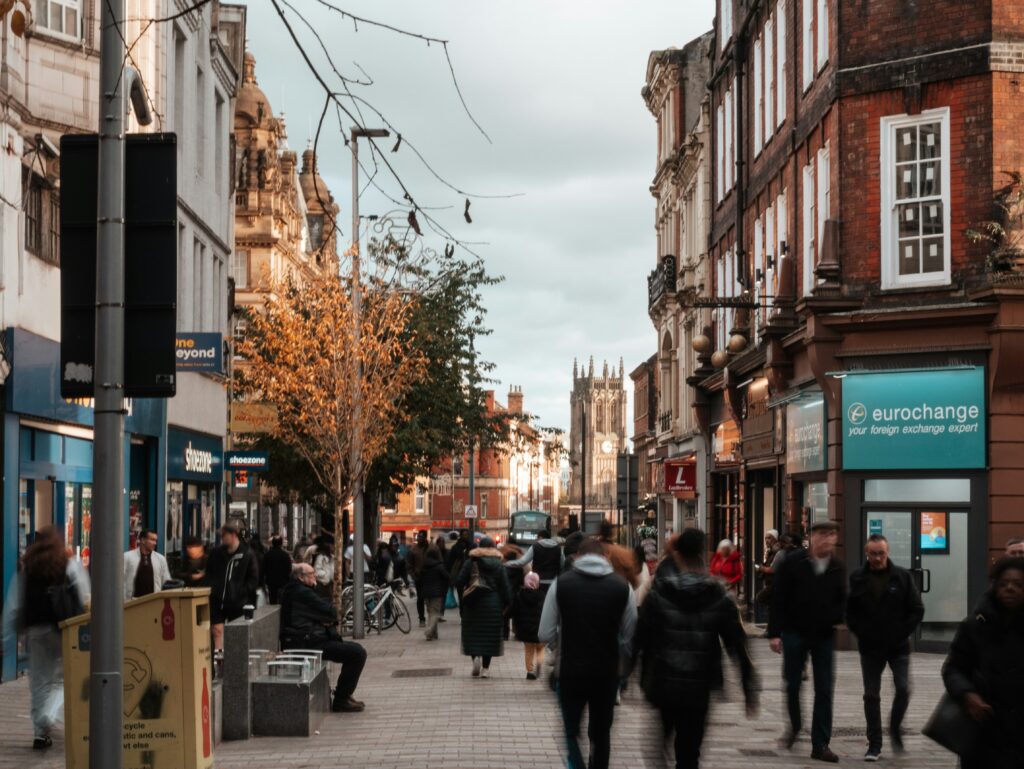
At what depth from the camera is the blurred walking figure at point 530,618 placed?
19.8 metres

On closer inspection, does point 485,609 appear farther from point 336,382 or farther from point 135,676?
point 135,676

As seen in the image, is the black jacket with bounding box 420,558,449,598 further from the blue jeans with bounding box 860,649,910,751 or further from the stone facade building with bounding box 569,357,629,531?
the stone facade building with bounding box 569,357,629,531

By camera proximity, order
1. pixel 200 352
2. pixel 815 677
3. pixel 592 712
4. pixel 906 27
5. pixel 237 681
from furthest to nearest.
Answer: pixel 200 352
pixel 906 27
pixel 237 681
pixel 815 677
pixel 592 712

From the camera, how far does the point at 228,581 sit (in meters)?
19.2

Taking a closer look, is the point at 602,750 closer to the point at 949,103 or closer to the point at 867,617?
the point at 867,617

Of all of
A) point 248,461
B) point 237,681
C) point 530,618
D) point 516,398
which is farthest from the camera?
point 516,398

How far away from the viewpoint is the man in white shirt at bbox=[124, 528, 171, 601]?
1831 centimetres

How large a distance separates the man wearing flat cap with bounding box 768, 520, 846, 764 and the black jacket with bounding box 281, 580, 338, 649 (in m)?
4.78

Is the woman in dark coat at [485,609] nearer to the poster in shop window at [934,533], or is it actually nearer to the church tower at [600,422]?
the poster in shop window at [934,533]

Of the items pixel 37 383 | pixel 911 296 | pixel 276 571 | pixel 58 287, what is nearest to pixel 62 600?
pixel 37 383

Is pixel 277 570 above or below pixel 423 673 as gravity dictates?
above

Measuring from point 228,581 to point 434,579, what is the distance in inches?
380

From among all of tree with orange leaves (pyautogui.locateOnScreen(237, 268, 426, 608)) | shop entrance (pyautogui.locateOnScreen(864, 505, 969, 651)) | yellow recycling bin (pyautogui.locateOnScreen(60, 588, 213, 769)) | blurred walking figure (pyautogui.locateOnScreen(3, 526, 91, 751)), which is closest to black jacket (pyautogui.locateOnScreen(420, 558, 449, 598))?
tree with orange leaves (pyautogui.locateOnScreen(237, 268, 426, 608))

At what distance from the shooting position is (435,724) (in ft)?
49.5
